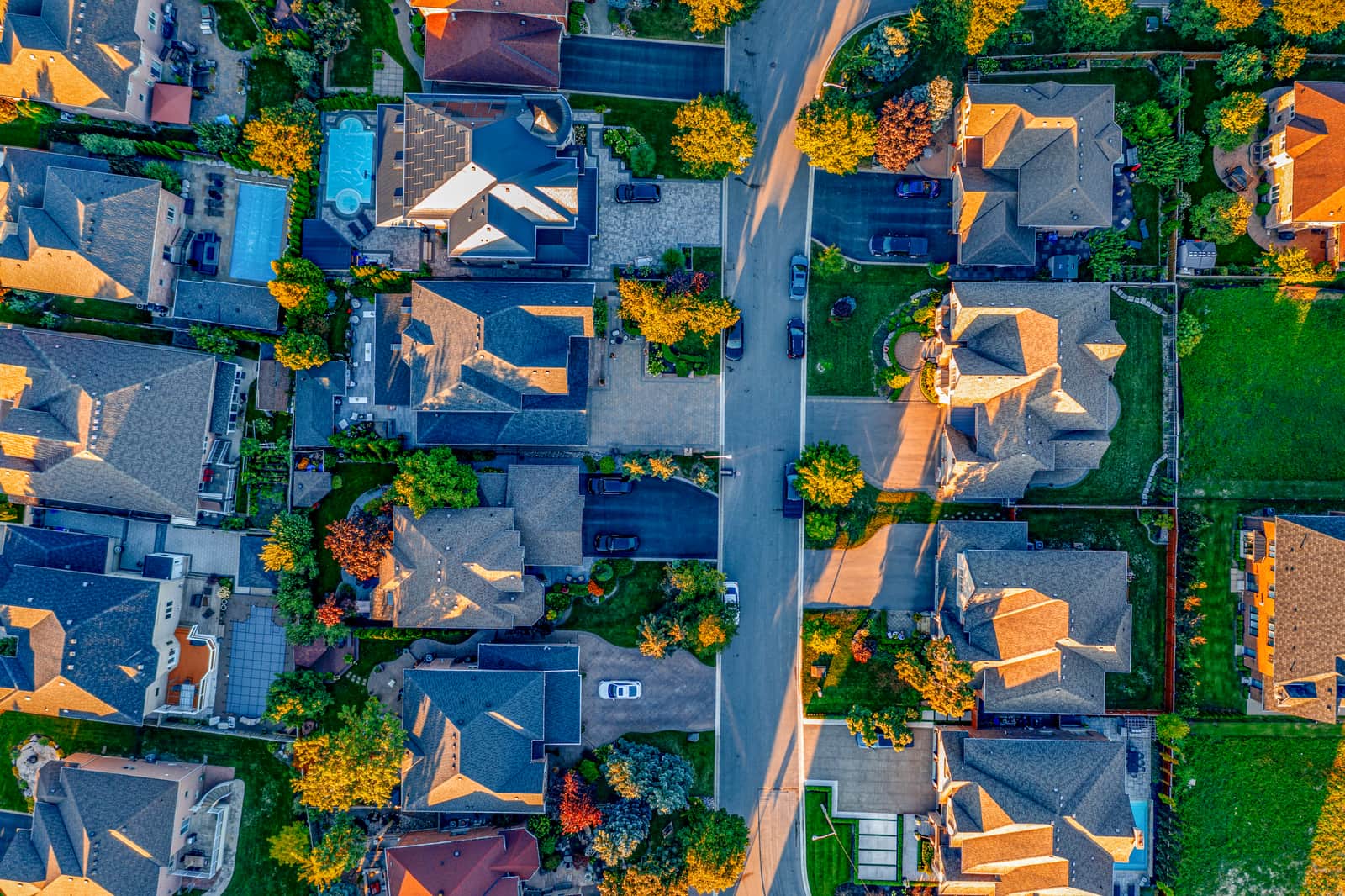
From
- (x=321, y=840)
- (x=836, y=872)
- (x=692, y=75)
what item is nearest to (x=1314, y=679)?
(x=836, y=872)

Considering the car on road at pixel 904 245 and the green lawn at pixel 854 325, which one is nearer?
the car on road at pixel 904 245

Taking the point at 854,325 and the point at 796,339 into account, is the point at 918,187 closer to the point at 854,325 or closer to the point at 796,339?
the point at 854,325

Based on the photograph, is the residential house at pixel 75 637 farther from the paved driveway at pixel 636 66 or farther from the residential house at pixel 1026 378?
the residential house at pixel 1026 378

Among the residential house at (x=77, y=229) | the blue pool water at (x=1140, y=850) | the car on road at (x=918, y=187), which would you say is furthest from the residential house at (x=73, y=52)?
the blue pool water at (x=1140, y=850)

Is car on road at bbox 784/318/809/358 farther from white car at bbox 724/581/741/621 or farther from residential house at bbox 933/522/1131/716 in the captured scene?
residential house at bbox 933/522/1131/716

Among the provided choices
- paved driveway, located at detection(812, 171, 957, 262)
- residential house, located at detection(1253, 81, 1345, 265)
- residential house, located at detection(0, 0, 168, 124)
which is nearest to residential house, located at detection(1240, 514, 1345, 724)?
residential house, located at detection(1253, 81, 1345, 265)

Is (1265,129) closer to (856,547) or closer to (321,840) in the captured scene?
(856,547)

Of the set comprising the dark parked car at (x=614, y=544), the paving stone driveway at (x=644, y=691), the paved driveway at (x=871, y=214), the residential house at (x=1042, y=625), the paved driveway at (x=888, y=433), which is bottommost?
the paving stone driveway at (x=644, y=691)
